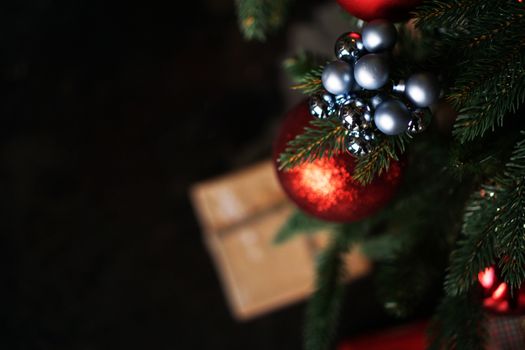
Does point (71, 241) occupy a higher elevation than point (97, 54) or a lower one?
lower

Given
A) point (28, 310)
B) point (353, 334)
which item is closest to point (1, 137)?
point (28, 310)

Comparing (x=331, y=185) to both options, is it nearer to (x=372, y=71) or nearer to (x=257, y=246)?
(x=372, y=71)

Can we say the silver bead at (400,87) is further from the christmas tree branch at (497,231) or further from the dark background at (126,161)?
the dark background at (126,161)

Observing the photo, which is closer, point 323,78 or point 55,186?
point 323,78

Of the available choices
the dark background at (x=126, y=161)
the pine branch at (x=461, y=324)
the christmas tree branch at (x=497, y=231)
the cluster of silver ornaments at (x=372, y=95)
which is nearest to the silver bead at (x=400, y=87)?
the cluster of silver ornaments at (x=372, y=95)

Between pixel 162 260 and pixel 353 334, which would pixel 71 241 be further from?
pixel 353 334

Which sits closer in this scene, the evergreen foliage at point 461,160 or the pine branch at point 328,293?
the evergreen foliage at point 461,160
